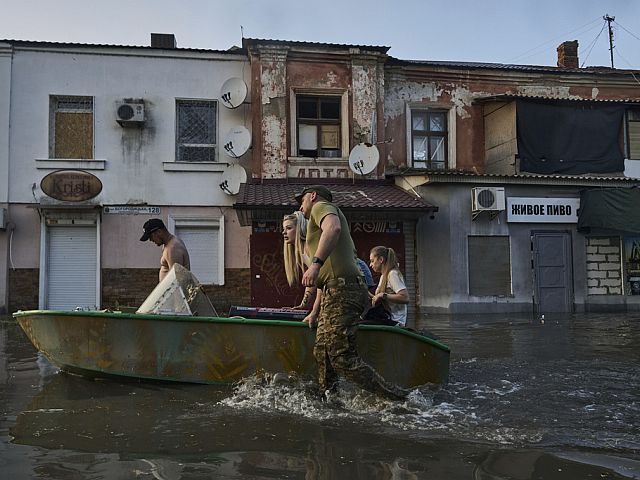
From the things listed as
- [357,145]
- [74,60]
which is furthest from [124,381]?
[74,60]

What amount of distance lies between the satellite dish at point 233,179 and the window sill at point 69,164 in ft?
9.87

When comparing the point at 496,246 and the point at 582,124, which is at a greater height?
the point at 582,124

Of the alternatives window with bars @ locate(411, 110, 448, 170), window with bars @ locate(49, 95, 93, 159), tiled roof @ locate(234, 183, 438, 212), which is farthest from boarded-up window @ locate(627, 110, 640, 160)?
window with bars @ locate(49, 95, 93, 159)

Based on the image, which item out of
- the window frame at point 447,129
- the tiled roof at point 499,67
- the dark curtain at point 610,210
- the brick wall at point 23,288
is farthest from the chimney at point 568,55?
the brick wall at point 23,288

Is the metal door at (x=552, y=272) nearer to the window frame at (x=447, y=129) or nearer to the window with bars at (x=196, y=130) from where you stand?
the window frame at (x=447, y=129)

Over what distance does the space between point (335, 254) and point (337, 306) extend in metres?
0.42

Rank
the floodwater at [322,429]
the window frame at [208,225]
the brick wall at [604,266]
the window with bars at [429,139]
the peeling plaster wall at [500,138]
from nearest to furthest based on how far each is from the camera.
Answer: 1. the floodwater at [322,429]
2. the window frame at [208,225]
3. the brick wall at [604,266]
4. the peeling plaster wall at [500,138]
5. the window with bars at [429,139]

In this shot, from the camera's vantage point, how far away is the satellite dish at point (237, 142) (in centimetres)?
1501

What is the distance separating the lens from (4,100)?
14812 millimetres

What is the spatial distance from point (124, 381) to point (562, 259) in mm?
12672

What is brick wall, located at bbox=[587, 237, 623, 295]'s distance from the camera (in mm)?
15789

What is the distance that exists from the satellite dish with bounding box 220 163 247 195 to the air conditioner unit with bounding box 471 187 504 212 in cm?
573

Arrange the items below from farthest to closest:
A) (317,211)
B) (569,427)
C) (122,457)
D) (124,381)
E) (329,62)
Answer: (329,62) < (124,381) < (317,211) < (569,427) < (122,457)

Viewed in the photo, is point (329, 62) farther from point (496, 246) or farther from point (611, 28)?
point (611, 28)
